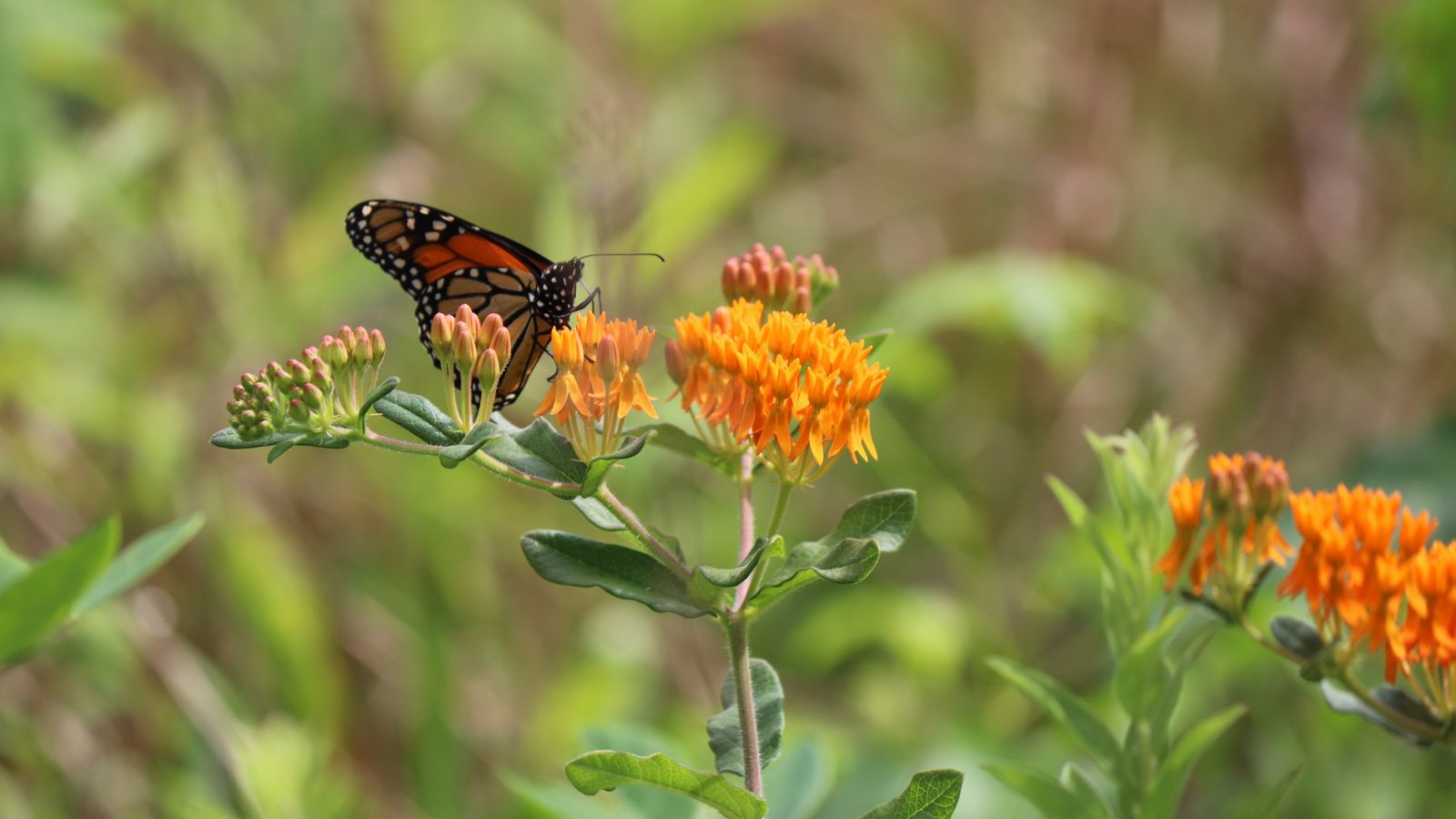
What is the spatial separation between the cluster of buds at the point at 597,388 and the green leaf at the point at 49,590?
0.49m

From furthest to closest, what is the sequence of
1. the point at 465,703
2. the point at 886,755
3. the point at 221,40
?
the point at 221,40, the point at 465,703, the point at 886,755

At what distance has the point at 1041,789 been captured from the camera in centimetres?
118

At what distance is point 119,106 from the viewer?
368 cm

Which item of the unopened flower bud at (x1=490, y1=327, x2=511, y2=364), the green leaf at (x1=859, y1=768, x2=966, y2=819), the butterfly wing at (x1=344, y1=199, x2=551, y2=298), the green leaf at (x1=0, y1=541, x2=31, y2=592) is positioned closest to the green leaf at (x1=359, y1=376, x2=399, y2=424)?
the unopened flower bud at (x1=490, y1=327, x2=511, y2=364)

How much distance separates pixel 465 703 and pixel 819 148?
2.61 m

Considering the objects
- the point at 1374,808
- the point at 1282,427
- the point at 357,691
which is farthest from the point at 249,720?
the point at 1282,427

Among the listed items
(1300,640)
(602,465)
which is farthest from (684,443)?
(1300,640)

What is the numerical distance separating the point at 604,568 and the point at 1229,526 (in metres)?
0.59

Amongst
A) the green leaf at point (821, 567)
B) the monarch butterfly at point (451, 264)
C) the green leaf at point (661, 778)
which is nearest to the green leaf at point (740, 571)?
the green leaf at point (821, 567)

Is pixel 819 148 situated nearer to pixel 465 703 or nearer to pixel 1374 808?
pixel 465 703

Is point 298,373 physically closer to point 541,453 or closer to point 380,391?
point 380,391

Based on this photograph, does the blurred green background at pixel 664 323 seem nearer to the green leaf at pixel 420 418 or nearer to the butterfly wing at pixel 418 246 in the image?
the butterfly wing at pixel 418 246

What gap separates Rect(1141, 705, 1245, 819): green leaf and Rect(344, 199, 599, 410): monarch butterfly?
3.40 ft

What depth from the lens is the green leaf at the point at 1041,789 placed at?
116 cm
